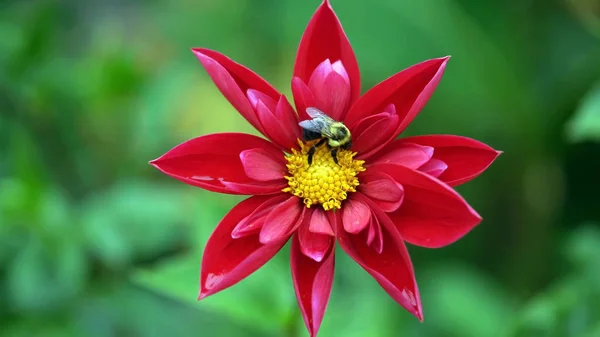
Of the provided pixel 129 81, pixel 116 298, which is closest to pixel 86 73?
pixel 129 81

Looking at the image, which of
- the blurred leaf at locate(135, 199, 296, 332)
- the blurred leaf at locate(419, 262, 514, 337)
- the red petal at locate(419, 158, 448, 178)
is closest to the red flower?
the red petal at locate(419, 158, 448, 178)

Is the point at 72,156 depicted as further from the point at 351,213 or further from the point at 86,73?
the point at 351,213

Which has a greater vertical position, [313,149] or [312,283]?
[313,149]

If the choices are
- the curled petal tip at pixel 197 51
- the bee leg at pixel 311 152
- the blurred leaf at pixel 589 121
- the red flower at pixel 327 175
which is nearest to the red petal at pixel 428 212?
the red flower at pixel 327 175

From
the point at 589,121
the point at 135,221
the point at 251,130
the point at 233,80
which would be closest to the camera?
the point at 233,80

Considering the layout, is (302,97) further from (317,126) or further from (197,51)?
(197,51)

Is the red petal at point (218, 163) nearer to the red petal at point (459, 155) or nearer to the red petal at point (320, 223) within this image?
the red petal at point (320, 223)

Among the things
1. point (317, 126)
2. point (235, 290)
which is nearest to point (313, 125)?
point (317, 126)
